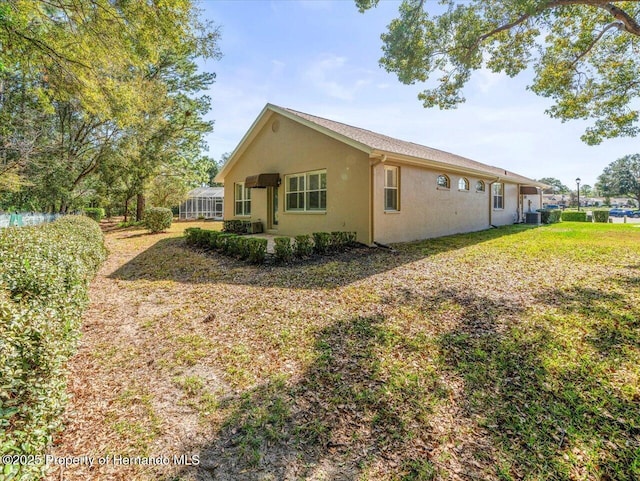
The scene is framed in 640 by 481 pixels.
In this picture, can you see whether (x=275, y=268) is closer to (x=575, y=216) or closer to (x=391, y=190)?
(x=391, y=190)

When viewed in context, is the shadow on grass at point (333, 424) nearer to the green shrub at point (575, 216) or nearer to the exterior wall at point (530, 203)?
the exterior wall at point (530, 203)

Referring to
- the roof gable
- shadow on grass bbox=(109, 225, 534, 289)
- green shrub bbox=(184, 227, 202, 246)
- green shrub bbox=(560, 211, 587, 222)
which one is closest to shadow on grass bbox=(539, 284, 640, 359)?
shadow on grass bbox=(109, 225, 534, 289)

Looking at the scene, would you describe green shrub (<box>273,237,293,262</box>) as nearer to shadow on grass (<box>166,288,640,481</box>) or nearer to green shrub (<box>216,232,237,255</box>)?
green shrub (<box>216,232,237,255</box>)

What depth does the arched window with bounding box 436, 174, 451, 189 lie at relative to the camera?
529 inches

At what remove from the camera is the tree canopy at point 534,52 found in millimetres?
8961

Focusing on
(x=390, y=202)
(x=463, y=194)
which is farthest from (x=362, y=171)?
(x=463, y=194)

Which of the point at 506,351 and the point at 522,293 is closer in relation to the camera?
the point at 506,351

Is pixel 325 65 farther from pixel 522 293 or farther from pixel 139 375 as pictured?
pixel 139 375

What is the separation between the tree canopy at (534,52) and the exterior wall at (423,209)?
290 cm

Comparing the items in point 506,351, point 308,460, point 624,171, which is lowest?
point 308,460

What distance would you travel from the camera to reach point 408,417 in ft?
9.32

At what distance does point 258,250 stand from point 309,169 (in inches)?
191

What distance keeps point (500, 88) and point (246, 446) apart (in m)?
13.8

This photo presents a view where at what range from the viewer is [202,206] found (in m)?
34.2
